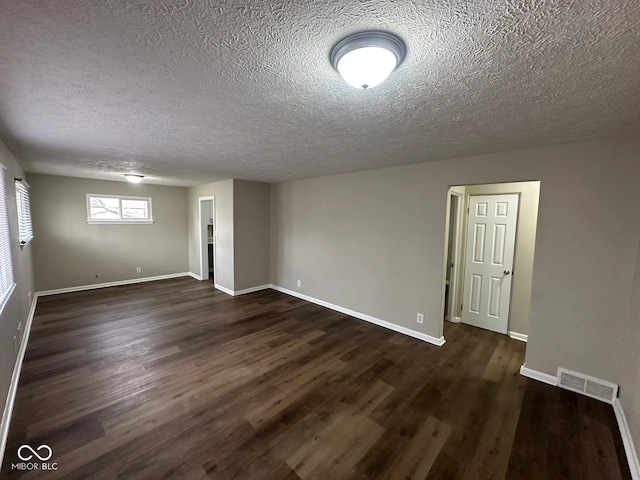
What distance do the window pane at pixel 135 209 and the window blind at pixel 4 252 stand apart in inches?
141

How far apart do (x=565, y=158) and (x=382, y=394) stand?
2.81 meters

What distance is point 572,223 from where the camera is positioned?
2459 millimetres

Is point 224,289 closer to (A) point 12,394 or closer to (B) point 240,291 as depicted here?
(B) point 240,291

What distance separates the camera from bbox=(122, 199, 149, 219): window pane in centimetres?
596

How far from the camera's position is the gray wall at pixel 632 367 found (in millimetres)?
1839

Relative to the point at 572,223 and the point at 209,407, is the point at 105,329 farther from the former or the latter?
the point at 572,223

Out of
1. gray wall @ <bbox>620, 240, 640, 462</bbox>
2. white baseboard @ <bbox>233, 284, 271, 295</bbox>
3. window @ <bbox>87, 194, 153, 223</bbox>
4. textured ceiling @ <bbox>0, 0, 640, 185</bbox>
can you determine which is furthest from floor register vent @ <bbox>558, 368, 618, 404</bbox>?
window @ <bbox>87, 194, 153, 223</bbox>

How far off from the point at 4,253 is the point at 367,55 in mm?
3573

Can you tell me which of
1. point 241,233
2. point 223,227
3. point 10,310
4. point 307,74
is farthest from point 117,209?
point 307,74

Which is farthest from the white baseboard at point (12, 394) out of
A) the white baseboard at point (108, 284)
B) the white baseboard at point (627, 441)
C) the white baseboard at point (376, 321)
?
the white baseboard at point (627, 441)

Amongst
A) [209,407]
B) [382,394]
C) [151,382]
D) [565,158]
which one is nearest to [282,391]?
[209,407]

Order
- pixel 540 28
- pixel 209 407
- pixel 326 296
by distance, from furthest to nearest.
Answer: pixel 326 296, pixel 209 407, pixel 540 28

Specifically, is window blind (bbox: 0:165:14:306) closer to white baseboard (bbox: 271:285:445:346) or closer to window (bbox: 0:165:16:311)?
window (bbox: 0:165:16:311)

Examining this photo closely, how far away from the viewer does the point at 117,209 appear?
231 inches
